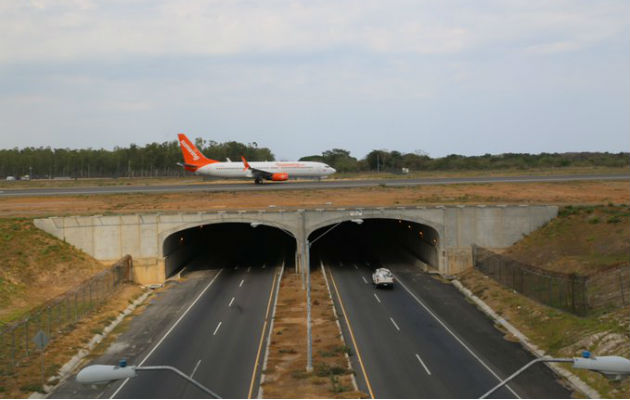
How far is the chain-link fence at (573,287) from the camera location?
3538 centimetres

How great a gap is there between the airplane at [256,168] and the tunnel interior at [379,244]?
12508 millimetres

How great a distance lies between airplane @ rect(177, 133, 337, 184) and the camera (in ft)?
297

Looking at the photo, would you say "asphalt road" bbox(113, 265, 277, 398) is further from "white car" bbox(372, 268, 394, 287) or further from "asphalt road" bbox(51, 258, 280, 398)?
"white car" bbox(372, 268, 394, 287)

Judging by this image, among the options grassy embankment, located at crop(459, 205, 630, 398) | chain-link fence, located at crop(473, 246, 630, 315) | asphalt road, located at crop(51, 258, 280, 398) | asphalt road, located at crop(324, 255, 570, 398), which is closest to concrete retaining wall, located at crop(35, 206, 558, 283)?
grassy embankment, located at crop(459, 205, 630, 398)

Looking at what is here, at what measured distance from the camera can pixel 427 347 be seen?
33.3 metres

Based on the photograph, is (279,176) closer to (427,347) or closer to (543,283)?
(543,283)

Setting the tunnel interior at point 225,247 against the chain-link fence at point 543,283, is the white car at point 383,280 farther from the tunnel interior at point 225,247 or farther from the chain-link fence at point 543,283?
the tunnel interior at point 225,247

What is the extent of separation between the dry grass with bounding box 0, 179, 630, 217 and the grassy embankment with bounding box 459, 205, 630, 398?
826 centimetres

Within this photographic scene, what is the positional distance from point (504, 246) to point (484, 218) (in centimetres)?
360

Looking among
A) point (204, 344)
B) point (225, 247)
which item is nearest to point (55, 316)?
point (204, 344)

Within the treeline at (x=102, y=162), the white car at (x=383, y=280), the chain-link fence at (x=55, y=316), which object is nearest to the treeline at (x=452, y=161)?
the treeline at (x=102, y=162)

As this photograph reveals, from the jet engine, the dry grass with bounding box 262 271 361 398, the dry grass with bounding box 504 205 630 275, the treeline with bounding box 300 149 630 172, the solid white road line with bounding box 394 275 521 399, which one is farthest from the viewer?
the treeline with bounding box 300 149 630 172

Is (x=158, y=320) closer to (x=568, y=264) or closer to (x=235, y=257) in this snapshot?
(x=235, y=257)

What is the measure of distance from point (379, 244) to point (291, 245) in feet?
40.2
